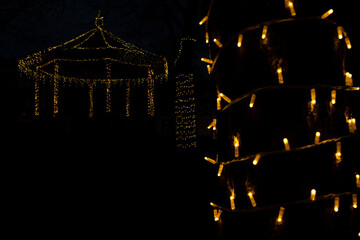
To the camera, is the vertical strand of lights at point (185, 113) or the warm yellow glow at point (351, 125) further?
the vertical strand of lights at point (185, 113)

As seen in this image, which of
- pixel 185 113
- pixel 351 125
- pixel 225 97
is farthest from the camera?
pixel 185 113

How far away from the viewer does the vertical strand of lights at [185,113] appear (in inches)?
451

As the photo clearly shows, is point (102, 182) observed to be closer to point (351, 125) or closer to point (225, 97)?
point (225, 97)

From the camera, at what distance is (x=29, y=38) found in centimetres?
1130

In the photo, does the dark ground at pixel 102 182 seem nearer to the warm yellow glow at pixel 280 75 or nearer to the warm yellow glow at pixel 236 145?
the warm yellow glow at pixel 236 145

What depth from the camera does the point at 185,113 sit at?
11.8 meters

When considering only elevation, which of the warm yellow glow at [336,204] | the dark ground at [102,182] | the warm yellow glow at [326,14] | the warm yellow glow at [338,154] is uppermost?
the warm yellow glow at [326,14]

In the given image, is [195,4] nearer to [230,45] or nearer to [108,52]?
[108,52]

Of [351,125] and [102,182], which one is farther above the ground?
[351,125]

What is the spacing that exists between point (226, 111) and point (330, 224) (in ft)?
2.47

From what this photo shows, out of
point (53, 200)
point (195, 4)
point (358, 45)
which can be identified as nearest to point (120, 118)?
point (195, 4)

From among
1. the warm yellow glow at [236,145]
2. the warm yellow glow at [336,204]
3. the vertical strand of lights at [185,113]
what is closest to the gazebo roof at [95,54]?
the vertical strand of lights at [185,113]

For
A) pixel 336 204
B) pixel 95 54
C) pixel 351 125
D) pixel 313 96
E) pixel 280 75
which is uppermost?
pixel 95 54

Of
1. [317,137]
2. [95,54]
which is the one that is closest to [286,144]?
[317,137]
